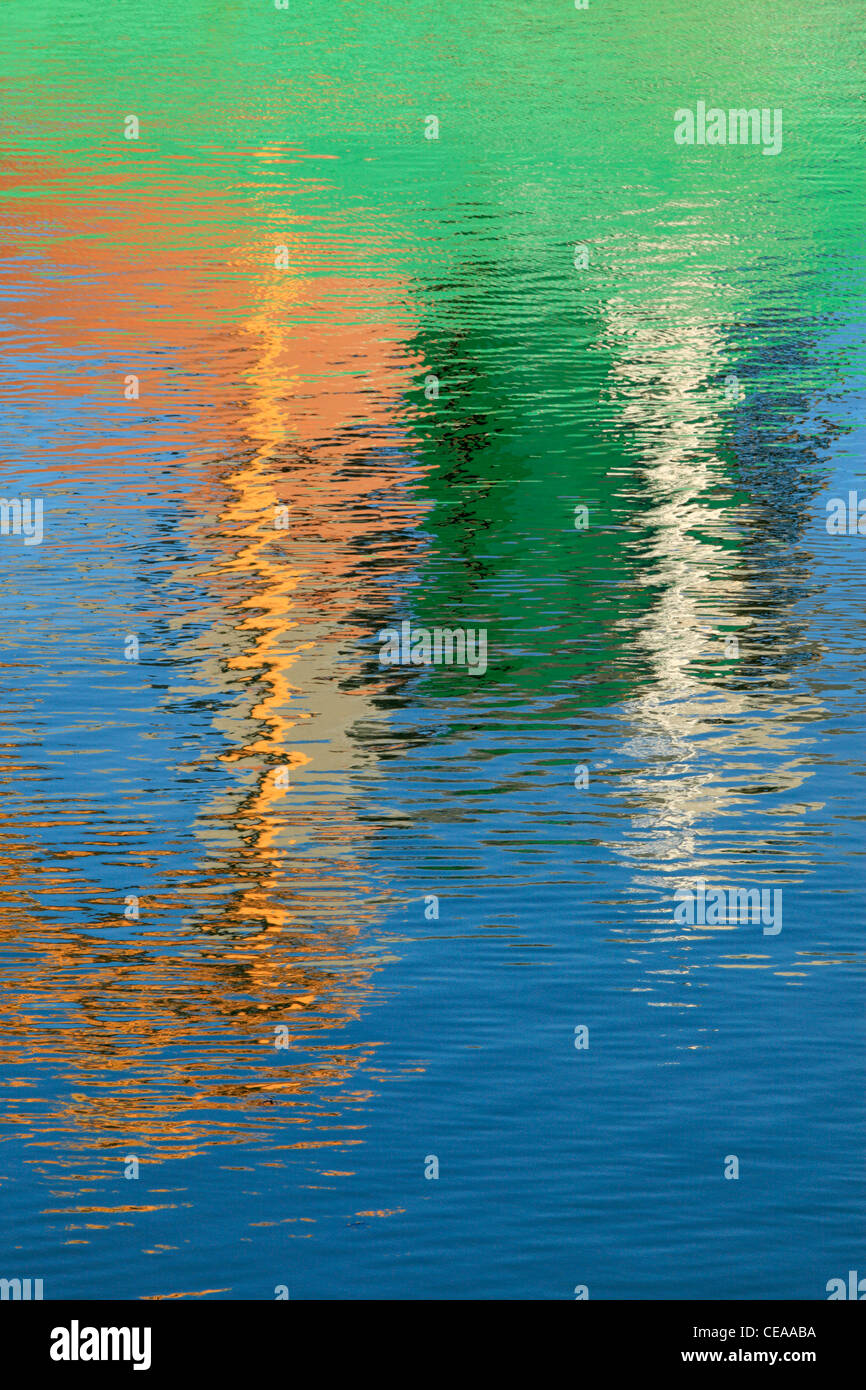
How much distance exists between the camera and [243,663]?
17312 mm

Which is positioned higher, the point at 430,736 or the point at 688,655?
the point at 688,655

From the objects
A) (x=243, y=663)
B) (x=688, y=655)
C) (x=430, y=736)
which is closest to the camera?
(x=430, y=736)

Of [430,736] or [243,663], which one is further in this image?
[243,663]

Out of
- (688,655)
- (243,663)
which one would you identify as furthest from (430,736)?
(688,655)

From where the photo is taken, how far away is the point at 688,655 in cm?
1752

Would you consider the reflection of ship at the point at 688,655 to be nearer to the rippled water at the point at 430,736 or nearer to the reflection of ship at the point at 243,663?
the rippled water at the point at 430,736

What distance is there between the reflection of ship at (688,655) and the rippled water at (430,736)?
58mm

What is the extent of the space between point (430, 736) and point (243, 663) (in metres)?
2.28

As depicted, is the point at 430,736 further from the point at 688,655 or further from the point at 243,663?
the point at 688,655

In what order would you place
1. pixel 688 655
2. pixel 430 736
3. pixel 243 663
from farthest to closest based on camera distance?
pixel 688 655 → pixel 243 663 → pixel 430 736

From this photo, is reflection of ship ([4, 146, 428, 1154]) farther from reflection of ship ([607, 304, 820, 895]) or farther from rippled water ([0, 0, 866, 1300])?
reflection of ship ([607, 304, 820, 895])

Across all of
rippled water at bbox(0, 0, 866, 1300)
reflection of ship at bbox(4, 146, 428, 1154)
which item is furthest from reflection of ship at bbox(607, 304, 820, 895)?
reflection of ship at bbox(4, 146, 428, 1154)
